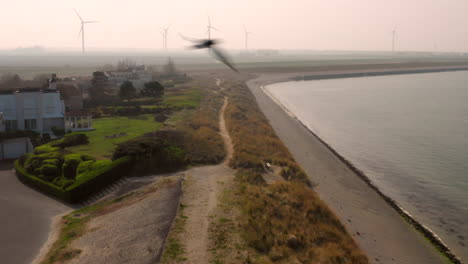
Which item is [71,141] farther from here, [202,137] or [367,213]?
[367,213]

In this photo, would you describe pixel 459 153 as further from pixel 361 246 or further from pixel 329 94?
pixel 329 94

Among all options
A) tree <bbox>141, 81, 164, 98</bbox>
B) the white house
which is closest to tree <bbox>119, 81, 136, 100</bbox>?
tree <bbox>141, 81, 164, 98</bbox>

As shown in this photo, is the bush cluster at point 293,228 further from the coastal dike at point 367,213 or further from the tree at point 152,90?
the tree at point 152,90

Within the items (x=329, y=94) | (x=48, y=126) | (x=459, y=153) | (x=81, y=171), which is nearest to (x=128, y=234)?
(x=81, y=171)

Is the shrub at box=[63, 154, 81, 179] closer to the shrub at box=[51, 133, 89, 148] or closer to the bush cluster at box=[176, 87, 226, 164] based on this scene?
the shrub at box=[51, 133, 89, 148]

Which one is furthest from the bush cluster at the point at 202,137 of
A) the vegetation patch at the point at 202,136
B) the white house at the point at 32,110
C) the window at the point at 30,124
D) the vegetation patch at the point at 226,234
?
the window at the point at 30,124

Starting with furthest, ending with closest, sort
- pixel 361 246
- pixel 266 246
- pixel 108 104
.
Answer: pixel 108 104, pixel 361 246, pixel 266 246

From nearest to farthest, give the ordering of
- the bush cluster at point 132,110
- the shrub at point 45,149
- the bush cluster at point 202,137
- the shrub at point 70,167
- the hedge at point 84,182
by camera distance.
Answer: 1. the hedge at point 84,182
2. the shrub at point 70,167
3. the shrub at point 45,149
4. the bush cluster at point 202,137
5. the bush cluster at point 132,110
